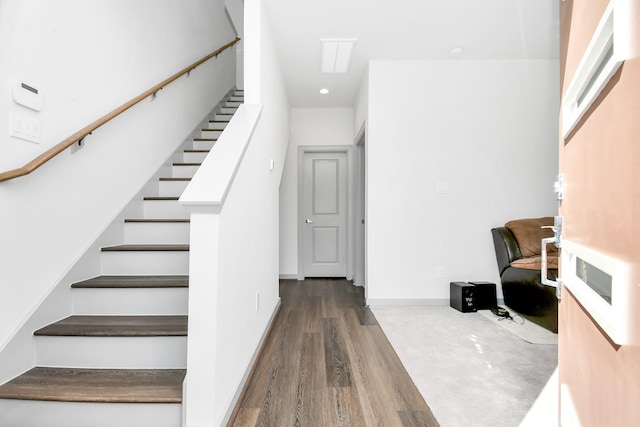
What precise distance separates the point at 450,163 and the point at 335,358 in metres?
2.43

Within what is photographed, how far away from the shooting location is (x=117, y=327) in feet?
5.46

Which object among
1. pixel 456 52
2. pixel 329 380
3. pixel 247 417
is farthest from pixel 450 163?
pixel 247 417

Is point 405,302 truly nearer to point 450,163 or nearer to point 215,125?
point 450,163

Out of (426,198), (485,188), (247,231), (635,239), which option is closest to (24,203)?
(247,231)

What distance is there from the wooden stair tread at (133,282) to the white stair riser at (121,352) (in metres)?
0.32

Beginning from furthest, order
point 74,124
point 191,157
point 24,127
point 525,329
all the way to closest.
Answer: point 191,157
point 525,329
point 74,124
point 24,127

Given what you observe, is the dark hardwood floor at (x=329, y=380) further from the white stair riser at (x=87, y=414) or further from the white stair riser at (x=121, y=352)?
the white stair riser at (x=121, y=352)

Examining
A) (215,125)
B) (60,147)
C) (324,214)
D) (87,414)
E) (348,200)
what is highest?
(215,125)

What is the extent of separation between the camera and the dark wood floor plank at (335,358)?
187 cm

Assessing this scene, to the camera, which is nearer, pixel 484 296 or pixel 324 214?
pixel 484 296

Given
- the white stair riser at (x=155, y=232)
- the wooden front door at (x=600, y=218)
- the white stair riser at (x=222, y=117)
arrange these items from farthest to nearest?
the white stair riser at (x=222, y=117), the white stair riser at (x=155, y=232), the wooden front door at (x=600, y=218)

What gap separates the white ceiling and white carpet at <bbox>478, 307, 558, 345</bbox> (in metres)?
Answer: 2.66

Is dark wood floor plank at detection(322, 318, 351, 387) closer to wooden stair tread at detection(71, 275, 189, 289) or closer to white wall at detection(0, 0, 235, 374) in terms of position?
wooden stair tread at detection(71, 275, 189, 289)

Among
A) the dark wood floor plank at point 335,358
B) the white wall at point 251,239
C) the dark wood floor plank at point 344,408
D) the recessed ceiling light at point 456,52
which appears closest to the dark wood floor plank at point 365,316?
the dark wood floor plank at point 335,358
